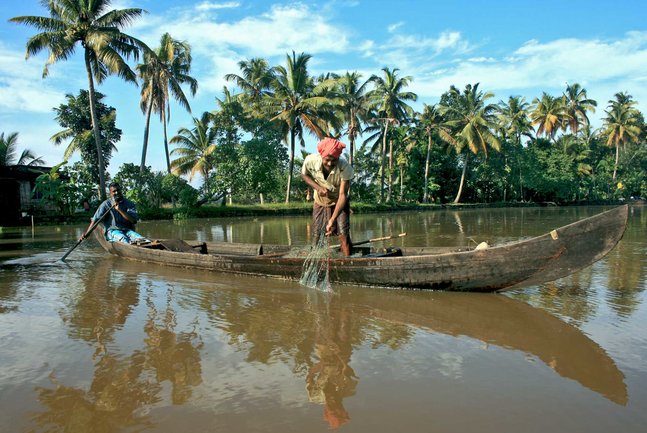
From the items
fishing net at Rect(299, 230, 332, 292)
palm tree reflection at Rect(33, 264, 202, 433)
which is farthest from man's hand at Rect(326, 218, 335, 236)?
palm tree reflection at Rect(33, 264, 202, 433)

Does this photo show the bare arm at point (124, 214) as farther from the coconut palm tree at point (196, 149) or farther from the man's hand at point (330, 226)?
the coconut palm tree at point (196, 149)

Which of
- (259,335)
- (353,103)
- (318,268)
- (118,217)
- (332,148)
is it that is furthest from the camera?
(353,103)

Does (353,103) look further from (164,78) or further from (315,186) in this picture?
(315,186)

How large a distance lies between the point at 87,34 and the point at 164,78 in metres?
6.14

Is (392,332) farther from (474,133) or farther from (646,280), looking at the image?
(474,133)

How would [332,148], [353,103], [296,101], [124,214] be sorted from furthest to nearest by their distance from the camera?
[353,103]
[296,101]
[124,214]
[332,148]

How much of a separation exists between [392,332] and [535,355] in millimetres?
1284

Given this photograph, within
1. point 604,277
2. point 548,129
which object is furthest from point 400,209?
point 604,277

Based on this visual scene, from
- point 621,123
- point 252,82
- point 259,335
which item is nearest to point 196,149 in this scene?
point 252,82

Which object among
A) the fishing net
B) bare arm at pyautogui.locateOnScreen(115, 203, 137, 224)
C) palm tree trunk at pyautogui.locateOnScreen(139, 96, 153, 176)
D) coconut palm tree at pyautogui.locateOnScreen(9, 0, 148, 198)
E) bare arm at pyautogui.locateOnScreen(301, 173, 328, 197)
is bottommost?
the fishing net

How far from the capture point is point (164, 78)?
2566 centimetres

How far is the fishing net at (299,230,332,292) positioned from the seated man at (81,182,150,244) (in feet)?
13.4

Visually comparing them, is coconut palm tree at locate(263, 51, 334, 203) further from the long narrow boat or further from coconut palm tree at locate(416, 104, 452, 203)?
the long narrow boat

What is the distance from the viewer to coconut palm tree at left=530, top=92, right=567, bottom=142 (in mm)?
42281
